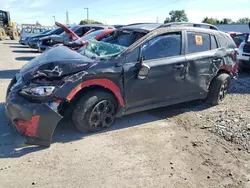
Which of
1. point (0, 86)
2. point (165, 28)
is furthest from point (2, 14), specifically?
point (165, 28)

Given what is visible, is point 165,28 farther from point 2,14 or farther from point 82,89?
point 2,14

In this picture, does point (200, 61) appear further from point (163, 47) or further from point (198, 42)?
point (163, 47)

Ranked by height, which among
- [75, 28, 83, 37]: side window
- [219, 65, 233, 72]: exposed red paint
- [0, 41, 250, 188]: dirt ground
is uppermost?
[75, 28, 83, 37]: side window

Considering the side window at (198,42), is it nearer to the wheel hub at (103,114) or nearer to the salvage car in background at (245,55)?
the wheel hub at (103,114)

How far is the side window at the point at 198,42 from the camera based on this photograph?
17.0 ft

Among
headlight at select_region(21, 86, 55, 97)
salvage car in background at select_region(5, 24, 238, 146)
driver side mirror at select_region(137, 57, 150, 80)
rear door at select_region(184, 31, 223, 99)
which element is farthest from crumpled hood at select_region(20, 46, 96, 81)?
rear door at select_region(184, 31, 223, 99)

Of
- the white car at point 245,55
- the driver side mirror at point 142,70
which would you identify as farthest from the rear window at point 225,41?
the white car at point 245,55

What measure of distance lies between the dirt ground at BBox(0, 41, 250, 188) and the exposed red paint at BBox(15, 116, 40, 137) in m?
0.26

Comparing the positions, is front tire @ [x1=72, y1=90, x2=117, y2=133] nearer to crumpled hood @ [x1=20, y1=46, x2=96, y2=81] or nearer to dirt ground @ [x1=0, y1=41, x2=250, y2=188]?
dirt ground @ [x1=0, y1=41, x2=250, y2=188]

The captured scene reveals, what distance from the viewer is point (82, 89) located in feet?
13.4

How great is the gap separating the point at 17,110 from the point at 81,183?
55.2 inches

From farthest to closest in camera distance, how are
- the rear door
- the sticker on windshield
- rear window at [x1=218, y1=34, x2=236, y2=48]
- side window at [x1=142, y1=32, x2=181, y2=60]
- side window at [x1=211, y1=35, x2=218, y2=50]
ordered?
rear window at [x1=218, y1=34, x2=236, y2=48]
side window at [x1=211, y1=35, x2=218, y2=50]
the sticker on windshield
the rear door
side window at [x1=142, y1=32, x2=181, y2=60]

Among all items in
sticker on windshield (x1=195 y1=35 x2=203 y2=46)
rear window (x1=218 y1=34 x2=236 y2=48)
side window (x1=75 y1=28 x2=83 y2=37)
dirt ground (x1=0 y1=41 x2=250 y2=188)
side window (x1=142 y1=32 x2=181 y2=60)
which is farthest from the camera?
side window (x1=75 y1=28 x2=83 y2=37)

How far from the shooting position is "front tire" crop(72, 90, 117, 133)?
4.02m
